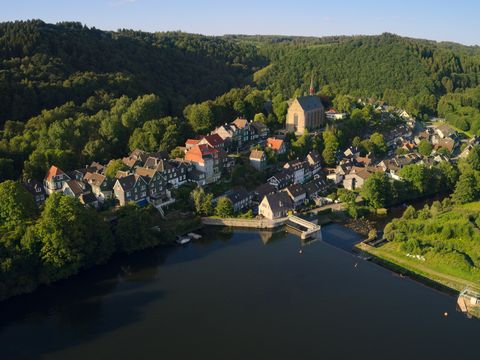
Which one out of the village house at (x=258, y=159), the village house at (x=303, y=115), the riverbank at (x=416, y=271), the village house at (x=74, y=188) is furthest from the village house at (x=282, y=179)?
the village house at (x=74, y=188)

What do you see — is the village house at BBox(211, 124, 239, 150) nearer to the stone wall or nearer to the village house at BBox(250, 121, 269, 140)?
the village house at BBox(250, 121, 269, 140)

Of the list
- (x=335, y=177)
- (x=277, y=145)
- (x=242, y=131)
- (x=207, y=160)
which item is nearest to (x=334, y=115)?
(x=277, y=145)

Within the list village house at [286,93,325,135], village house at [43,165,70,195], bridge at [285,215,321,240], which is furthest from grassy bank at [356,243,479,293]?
village house at [286,93,325,135]

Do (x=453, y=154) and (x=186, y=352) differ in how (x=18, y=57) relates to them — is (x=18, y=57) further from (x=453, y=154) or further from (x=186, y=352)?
(x=453, y=154)

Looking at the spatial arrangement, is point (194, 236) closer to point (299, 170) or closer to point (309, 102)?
point (299, 170)

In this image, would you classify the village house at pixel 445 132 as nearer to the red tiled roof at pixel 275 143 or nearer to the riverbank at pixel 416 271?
the red tiled roof at pixel 275 143
